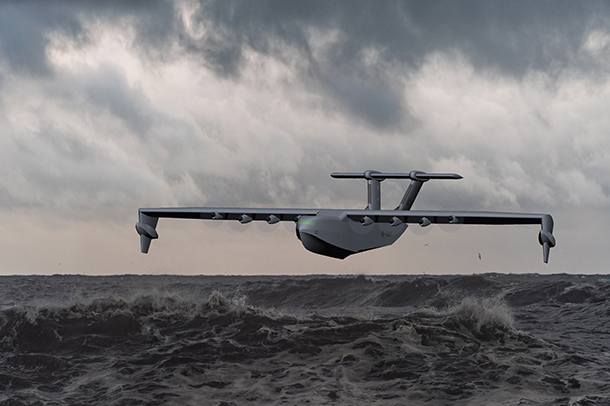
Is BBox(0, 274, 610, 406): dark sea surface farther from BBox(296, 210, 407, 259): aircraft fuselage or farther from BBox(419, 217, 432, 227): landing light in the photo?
BBox(419, 217, 432, 227): landing light

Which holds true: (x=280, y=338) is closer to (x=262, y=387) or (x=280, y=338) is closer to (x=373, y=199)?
(x=262, y=387)

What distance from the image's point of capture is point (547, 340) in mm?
19984

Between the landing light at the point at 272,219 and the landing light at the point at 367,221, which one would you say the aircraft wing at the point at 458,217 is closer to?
the landing light at the point at 367,221

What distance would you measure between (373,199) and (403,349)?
27.1 ft

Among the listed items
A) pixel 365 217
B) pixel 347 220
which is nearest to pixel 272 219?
pixel 347 220

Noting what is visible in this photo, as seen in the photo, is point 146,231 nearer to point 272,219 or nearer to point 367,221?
point 272,219

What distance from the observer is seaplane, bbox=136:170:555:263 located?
18188 mm

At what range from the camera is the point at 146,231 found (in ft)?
72.9

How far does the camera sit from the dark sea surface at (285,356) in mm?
13648

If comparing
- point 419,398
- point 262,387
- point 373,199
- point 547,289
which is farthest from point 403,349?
point 547,289

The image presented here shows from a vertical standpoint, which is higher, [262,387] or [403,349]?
[403,349]

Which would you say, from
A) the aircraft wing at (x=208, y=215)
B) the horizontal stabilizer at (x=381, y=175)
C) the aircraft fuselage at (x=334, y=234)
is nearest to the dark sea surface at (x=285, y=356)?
the aircraft fuselage at (x=334, y=234)

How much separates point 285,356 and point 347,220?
5496 mm

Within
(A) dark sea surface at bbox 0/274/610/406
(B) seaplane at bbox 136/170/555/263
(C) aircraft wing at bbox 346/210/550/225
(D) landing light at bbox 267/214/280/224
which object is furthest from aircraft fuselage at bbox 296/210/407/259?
(A) dark sea surface at bbox 0/274/610/406
